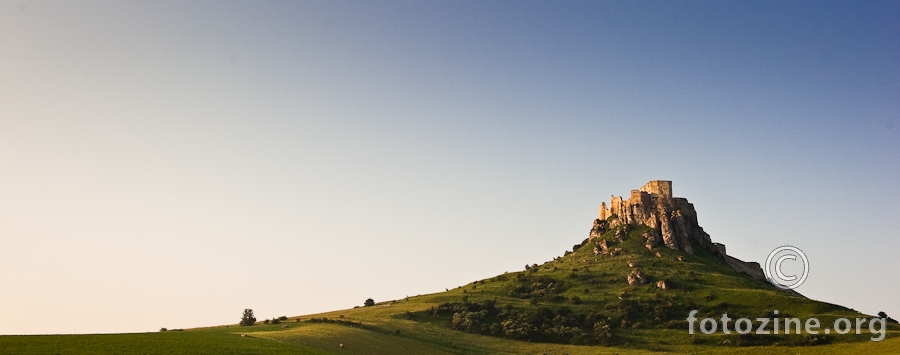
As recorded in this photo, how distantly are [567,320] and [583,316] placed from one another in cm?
516

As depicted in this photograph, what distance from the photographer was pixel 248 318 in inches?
4599

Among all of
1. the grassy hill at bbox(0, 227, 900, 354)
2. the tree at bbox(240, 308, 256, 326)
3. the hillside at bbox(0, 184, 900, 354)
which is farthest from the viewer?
the tree at bbox(240, 308, 256, 326)

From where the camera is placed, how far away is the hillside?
84.9 meters

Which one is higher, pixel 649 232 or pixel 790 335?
pixel 649 232

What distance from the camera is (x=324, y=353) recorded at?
77.0m

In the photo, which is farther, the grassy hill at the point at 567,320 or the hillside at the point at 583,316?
the grassy hill at the point at 567,320

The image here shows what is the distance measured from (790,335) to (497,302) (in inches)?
2413

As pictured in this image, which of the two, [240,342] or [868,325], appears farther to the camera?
[868,325]

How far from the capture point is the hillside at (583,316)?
84938mm

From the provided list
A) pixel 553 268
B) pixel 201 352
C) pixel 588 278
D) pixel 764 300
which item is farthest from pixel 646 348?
pixel 201 352

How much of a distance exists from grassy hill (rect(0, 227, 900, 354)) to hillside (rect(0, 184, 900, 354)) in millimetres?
270

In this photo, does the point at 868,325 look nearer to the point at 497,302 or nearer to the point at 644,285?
the point at 644,285

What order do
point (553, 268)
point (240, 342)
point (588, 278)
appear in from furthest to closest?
point (553, 268) → point (588, 278) → point (240, 342)

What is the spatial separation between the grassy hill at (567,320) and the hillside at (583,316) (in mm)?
270
